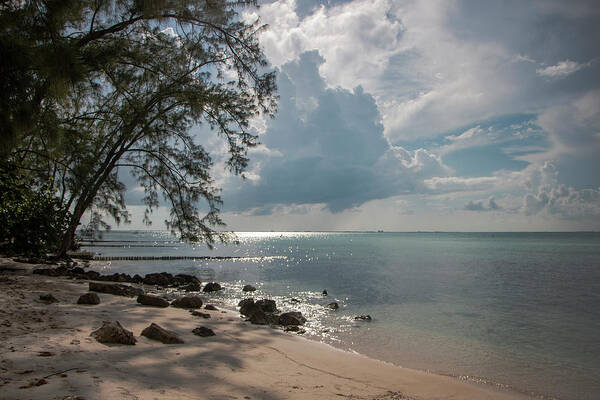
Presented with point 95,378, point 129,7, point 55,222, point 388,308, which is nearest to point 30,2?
point 129,7

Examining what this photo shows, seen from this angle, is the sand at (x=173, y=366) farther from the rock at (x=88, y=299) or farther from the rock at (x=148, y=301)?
the rock at (x=148, y=301)

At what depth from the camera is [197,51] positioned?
509 inches

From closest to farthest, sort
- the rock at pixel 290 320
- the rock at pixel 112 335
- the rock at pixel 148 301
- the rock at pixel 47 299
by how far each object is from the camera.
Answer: the rock at pixel 112 335, the rock at pixel 47 299, the rock at pixel 148 301, the rock at pixel 290 320

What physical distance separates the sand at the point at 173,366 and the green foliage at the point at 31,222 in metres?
3.95

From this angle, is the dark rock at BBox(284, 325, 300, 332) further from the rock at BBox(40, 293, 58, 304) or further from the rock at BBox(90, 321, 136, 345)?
the rock at BBox(40, 293, 58, 304)

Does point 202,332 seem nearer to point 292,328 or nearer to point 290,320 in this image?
point 292,328

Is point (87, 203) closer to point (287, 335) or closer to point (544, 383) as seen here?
point (287, 335)

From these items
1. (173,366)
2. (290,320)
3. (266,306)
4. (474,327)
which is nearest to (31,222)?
(266,306)

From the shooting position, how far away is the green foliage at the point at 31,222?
11.6m

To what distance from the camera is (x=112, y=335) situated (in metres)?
5.67

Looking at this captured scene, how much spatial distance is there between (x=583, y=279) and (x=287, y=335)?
103 ft

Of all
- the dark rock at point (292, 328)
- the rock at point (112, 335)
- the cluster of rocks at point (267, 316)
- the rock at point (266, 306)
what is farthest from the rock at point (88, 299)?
the rock at point (266, 306)

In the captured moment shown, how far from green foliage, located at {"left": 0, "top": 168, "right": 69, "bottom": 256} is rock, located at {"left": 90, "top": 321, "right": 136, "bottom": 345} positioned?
312 inches

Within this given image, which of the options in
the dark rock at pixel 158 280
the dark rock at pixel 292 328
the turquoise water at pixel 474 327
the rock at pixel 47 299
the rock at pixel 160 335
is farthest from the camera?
the dark rock at pixel 158 280
